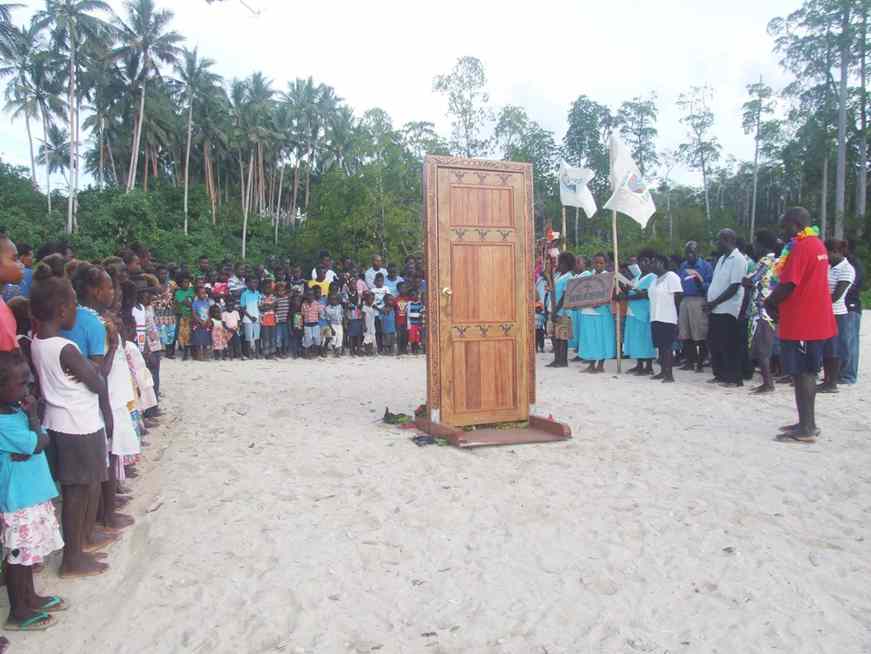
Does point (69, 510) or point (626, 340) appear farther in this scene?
point (626, 340)

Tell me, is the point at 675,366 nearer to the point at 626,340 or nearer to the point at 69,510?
the point at 626,340

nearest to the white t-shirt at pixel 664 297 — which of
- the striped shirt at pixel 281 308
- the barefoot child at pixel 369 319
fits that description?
the barefoot child at pixel 369 319

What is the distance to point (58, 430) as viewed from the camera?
351cm

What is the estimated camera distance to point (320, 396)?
8789mm

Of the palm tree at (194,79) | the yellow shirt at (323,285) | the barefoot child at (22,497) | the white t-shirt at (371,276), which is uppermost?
the palm tree at (194,79)

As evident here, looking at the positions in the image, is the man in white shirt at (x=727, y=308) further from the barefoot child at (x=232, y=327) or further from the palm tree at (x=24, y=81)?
the palm tree at (x=24, y=81)

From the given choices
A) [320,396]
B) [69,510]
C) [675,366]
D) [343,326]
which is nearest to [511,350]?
[320,396]

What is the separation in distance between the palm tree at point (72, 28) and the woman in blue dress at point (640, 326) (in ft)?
103

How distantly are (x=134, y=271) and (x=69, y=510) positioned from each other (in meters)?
3.98

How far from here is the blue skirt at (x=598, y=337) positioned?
35.7 feet

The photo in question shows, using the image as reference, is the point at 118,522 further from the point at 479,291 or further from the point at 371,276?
the point at 371,276

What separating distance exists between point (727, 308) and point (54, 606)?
28.4 feet

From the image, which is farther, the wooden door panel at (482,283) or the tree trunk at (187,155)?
the tree trunk at (187,155)

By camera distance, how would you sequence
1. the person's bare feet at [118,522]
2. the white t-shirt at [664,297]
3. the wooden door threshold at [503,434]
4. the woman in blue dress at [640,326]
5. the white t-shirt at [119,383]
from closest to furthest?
the person's bare feet at [118,522] < the white t-shirt at [119,383] < the wooden door threshold at [503,434] < the white t-shirt at [664,297] < the woman in blue dress at [640,326]
